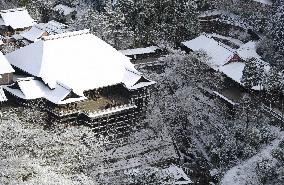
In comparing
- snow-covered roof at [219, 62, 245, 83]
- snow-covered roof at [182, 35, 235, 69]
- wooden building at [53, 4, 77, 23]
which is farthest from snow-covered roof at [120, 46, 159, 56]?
wooden building at [53, 4, 77, 23]

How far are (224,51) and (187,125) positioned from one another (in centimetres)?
768

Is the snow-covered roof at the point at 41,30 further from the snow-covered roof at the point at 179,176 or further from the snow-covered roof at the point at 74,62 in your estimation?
the snow-covered roof at the point at 179,176

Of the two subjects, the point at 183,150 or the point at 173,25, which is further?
the point at 173,25

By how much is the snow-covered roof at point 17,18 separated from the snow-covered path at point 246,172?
28905 mm

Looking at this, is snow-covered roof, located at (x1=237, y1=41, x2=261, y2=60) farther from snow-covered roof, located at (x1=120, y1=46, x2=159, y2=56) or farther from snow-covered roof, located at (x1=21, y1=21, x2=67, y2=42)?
snow-covered roof, located at (x1=21, y1=21, x2=67, y2=42)

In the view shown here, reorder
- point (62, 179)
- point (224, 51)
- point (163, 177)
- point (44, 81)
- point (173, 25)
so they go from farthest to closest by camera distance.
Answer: point (173, 25) → point (224, 51) → point (44, 81) → point (163, 177) → point (62, 179)

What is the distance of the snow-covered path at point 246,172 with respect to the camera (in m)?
33.5

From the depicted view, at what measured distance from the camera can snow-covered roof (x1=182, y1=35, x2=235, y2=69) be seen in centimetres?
4216

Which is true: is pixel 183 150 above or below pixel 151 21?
below

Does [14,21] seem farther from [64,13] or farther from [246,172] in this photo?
[246,172]

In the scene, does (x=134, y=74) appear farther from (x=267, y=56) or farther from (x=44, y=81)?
(x=267, y=56)

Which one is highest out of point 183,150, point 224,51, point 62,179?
point 224,51

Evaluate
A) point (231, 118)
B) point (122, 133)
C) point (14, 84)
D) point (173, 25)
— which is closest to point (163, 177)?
point (122, 133)

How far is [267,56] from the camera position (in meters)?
44.7
